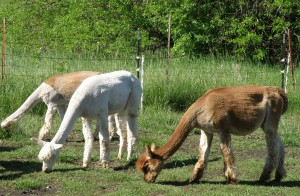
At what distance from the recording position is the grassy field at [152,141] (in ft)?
28.9

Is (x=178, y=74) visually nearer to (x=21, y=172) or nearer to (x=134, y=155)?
(x=134, y=155)

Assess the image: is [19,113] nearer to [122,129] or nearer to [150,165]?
[122,129]

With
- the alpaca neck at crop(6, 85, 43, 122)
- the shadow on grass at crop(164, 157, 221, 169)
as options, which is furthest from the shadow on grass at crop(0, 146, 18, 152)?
the shadow on grass at crop(164, 157, 221, 169)

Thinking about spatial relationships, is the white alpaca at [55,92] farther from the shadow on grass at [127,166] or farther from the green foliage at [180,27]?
the green foliage at [180,27]

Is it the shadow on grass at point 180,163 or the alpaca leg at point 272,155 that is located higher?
the alpaca leg at point 272,155

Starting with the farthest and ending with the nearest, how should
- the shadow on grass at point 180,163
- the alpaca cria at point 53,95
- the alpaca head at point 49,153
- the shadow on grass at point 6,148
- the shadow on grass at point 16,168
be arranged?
the alpaca cria at point 53,95 → the shadow on grass at point 6,148 → the shadow on grass at point 180,163 → the shadow on grass at point 16,168 → the alpaca head at point 49,153

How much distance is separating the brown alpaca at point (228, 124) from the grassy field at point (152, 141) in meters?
0.22

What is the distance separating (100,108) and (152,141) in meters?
2.14

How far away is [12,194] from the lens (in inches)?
336

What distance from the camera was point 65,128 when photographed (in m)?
9.59

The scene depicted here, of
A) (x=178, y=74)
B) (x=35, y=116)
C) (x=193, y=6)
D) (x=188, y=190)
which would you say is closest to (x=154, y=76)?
(x=178, y=74)

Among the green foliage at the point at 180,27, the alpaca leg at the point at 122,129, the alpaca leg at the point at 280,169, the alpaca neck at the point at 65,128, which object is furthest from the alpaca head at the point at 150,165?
the green foliage at the point at 180,27

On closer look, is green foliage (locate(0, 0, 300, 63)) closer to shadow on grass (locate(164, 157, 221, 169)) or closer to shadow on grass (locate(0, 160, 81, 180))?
shadow on grass (locate(164, 157, 221, 169))

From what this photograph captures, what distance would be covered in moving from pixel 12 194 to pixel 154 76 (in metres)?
8.18
